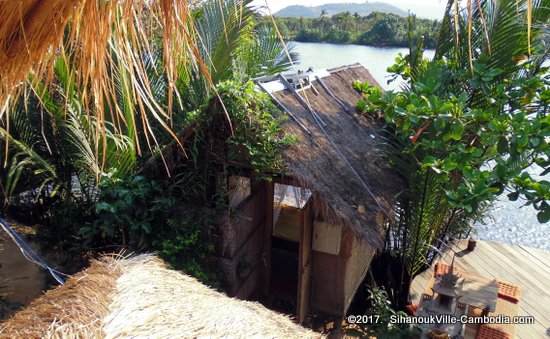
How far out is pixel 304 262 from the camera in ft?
14.3

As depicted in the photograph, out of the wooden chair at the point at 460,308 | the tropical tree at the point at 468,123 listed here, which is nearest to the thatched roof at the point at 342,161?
the tropical tree at the point at 468,123

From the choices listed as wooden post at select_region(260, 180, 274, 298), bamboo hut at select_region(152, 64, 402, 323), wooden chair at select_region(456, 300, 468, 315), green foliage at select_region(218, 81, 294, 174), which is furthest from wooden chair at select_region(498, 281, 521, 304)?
green foliage at select_region(218, 81, 294, 174)

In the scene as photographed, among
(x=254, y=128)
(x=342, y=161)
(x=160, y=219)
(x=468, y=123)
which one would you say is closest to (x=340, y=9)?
(x=342, y=161)

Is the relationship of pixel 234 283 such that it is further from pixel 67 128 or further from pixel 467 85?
pixel 467 85

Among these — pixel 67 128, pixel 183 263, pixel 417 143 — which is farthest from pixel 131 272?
pixel 417 143

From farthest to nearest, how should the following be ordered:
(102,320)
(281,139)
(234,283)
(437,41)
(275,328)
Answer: (437,41), (234,283), (281,139), (275,328), (102,320)

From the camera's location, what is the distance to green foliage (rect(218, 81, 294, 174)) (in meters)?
3.37

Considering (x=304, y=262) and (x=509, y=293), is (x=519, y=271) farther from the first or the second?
(x=304, y=262)

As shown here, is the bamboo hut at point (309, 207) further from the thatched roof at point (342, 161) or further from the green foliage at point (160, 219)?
the green foliage at point (160, 219)

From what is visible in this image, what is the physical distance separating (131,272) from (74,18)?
1.66 metres

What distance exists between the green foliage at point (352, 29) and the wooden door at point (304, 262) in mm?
7823

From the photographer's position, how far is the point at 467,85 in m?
4.20

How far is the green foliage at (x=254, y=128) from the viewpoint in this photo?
3371 millimetres

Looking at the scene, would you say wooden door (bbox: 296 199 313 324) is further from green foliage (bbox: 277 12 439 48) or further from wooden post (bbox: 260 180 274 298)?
green foliage (bbox: 277 12 439 48)
